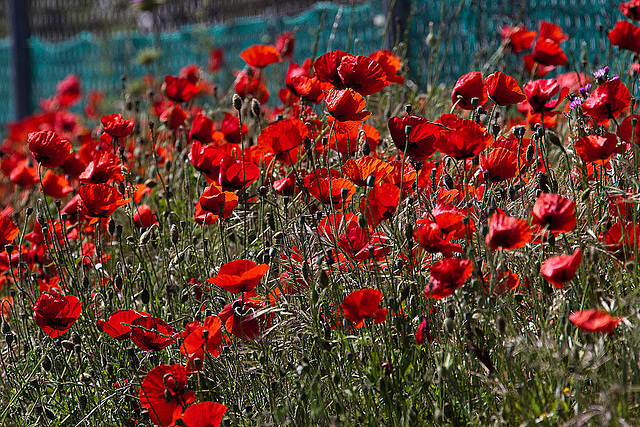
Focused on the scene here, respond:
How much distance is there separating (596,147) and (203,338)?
0.95 m

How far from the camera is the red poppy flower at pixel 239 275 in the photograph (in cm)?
148

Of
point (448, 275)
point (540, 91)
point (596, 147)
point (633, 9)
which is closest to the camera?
point (448, 275)

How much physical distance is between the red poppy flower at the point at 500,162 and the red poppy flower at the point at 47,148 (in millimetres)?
1147

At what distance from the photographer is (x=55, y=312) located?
5.55 feet

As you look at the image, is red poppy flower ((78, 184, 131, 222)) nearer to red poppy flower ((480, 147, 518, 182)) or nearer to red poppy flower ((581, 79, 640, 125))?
red poppy flower ((480, 147, 518, 182))

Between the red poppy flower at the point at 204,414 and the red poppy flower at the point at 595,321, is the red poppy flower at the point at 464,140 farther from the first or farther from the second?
the red poppy flower at the point at 204,414

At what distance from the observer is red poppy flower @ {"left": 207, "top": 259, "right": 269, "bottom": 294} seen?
1479mm

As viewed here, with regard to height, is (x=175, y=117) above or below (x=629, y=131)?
below

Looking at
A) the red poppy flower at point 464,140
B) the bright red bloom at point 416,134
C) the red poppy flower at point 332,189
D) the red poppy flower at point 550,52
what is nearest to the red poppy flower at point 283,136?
the red poppy flower at point 332,189

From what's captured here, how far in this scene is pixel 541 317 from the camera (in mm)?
1498

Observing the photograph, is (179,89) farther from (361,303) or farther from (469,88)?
(361,303)

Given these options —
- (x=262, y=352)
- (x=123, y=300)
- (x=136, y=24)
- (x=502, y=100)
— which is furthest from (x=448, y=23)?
(x=136, y=24)

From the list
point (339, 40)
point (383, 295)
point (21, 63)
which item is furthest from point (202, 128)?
point (21, 63)

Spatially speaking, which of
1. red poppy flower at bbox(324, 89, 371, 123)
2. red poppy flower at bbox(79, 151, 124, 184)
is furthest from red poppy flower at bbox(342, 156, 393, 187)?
red poppy flower at bbox(79, 151, 124, 184)
